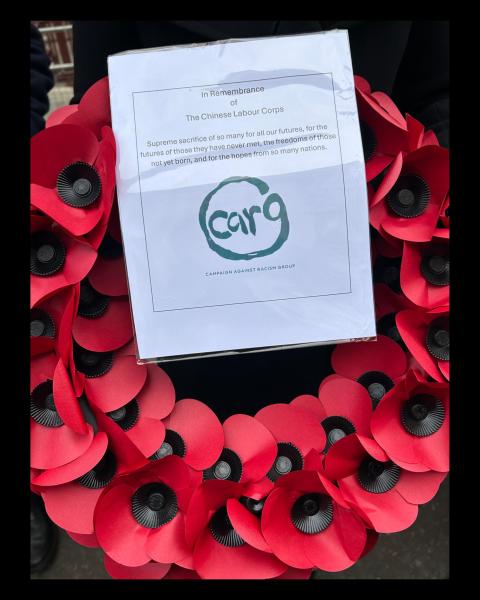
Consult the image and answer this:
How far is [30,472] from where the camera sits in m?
0.55

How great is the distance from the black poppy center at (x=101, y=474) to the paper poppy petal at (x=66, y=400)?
6 centimetres

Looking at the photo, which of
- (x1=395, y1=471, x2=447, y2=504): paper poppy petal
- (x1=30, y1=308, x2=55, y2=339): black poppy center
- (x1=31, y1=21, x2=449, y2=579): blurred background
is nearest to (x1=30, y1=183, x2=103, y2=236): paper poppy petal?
(x1=30, y1=308, x2=55, y2=339): black poppy center

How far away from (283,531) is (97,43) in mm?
584

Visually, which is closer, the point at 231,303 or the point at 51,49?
the point at 231,303

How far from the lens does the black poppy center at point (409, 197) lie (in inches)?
22.7

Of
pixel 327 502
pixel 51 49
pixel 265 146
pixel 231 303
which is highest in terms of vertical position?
pixel 51 49

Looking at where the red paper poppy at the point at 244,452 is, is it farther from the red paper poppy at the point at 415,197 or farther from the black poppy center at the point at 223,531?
the red paper poppy at the point at 415,197

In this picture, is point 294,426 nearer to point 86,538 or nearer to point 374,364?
point 374,364

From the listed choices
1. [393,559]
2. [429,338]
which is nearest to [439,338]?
[429,338]

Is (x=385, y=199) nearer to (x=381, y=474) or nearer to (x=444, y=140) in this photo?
(x=444, y=140)

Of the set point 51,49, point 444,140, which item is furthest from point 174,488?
point 51,49

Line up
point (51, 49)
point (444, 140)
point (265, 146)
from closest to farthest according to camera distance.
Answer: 1. point (265, 146)
2. point (444, 140)
3. point (51, 49)

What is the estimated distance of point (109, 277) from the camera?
1.93 ft

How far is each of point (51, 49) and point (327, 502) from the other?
1.41 metres
